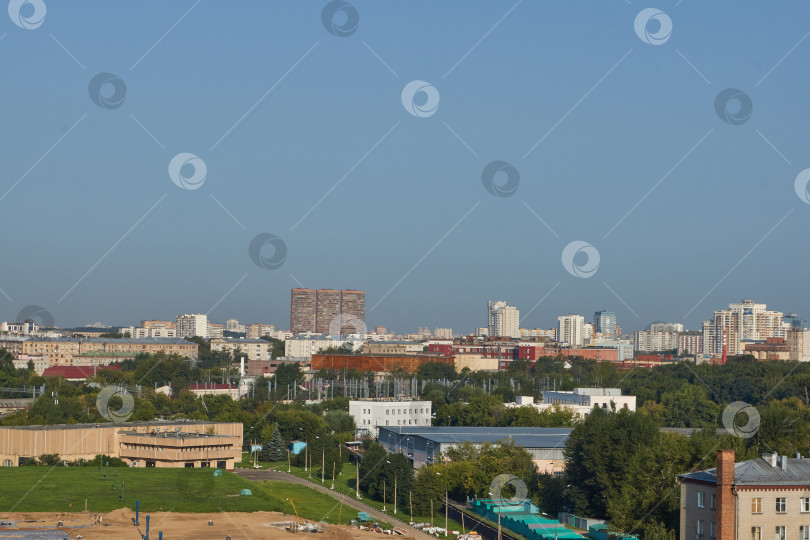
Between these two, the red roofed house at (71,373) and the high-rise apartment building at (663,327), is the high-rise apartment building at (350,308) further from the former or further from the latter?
the red roofed house at (71,373)

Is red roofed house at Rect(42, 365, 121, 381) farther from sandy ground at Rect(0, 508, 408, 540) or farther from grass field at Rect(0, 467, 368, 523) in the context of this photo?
sandy ground at Rect(0, 508, 408, 540)

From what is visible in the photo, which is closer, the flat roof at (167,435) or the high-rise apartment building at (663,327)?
the flat roof at (167,435)

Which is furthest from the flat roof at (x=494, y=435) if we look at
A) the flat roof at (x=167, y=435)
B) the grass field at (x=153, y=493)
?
the flat roof at (x=167, y=435)

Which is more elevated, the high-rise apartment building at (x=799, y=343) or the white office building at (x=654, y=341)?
the high-rise apartment building at (x=799, y=343)

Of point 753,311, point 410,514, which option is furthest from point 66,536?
point 753,311

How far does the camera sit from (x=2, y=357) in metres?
91.6

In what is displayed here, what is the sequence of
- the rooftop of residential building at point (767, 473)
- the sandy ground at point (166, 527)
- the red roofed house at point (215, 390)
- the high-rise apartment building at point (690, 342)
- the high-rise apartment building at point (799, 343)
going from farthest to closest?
1. the high-rise apartment building at point (690, 342)
2. the high-rise apartment building at point (799, 343)
3. the red roofed house at point (215, 390)
4. the sandy ground at point (166, 527)
5. the rooftop of residential building at point (767, 473)

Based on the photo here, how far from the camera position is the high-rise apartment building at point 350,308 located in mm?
178250

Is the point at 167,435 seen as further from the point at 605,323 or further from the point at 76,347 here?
the point at 605,323

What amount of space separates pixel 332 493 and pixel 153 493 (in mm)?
5871

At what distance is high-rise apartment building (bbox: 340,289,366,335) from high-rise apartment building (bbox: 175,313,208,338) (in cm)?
2152

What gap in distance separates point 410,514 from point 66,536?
33.5 ft

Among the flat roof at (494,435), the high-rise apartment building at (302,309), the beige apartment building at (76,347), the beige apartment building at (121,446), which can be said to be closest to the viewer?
the flat roof at (494,435)

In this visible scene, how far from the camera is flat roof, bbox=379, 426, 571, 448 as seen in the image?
132 ft
